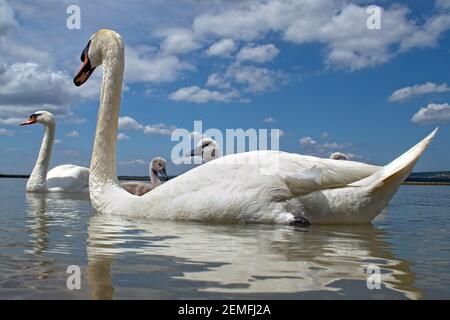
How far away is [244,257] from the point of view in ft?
14.7

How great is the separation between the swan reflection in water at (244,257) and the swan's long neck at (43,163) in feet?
43.9

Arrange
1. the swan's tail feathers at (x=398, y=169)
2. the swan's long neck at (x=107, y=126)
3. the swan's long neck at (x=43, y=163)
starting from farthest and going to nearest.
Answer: the swan's long neck at (x=43, y=163) < the swan's long neck at (x=107, y=126) < the swan's tail feathers at (x=398, y=169)

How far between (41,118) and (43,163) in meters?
3.35

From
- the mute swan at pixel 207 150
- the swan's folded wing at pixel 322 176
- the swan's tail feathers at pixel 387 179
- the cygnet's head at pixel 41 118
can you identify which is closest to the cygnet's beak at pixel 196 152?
the mute swan at pixel 207 150

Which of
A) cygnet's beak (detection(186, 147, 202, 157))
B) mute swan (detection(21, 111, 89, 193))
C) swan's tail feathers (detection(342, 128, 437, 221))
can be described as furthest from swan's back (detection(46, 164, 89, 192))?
swan's tail feathers (detection(342, 128, 437, 221))

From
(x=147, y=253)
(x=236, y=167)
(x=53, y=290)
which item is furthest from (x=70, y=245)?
(x=236, y=167)

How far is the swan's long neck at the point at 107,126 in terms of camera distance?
9.16m

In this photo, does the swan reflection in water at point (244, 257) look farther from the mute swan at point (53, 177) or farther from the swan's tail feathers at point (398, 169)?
the mute swan at point (53, 177)

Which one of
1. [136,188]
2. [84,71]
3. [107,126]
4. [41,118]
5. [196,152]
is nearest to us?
[107,126]

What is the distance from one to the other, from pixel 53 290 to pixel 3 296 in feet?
0.91

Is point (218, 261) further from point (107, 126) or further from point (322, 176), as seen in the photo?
point (107, 126)

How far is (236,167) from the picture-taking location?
6.95 m

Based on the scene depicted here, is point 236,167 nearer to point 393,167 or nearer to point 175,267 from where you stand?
point 393,167

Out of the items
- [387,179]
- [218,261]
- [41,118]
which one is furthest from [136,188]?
[41,118]
